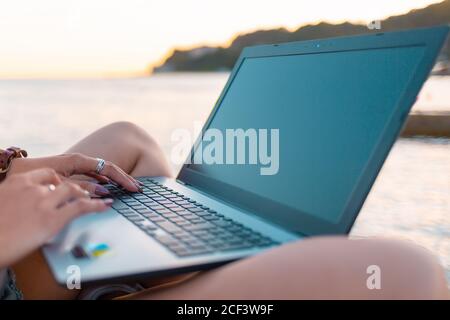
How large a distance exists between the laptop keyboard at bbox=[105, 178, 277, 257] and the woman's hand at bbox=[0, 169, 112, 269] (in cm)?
10

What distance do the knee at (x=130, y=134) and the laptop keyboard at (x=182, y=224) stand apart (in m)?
0.18

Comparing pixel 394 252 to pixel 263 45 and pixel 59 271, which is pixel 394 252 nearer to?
pixel 59 271

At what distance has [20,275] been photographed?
92 cm

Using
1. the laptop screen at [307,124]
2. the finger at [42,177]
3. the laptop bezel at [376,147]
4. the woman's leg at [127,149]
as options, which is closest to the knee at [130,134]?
the woman's leg at [127,149]

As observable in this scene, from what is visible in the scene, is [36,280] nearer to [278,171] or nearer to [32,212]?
[32,212]

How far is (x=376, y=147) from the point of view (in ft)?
2.41

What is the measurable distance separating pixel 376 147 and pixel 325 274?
0.20m

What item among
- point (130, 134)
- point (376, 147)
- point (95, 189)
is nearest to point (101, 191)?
point (95, 189)

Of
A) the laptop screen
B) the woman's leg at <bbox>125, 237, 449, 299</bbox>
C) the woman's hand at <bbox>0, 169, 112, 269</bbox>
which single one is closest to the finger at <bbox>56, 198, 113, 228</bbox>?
the woman's hand at <bbox>0, 169, 112, 269</bbox>

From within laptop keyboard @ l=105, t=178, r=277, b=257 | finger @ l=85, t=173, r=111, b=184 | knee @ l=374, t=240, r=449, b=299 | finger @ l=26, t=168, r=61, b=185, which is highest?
finger @ l=26, t=168, r=61, b=185

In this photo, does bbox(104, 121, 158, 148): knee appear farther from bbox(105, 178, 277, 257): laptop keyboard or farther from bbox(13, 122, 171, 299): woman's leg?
bbox(105, 178, 277, 257): laptop keyboard

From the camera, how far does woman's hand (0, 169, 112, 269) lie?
0.67m

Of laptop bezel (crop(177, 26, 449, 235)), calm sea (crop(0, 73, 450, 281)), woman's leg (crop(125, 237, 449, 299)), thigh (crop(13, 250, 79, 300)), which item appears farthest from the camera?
calm sea (crop(0, 73, 450, 281))
